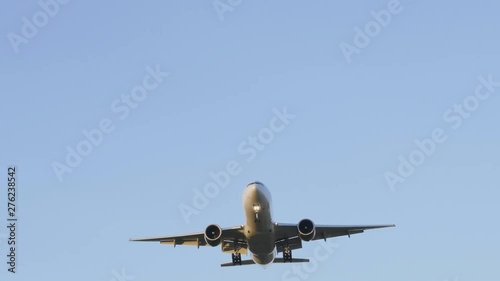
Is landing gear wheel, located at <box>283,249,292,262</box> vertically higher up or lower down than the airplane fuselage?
higher up

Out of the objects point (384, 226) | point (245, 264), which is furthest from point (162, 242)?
point (384, 226)

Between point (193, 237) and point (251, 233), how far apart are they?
25.5 feet

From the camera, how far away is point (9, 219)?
49844 mm

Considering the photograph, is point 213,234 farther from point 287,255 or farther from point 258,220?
point 287,255

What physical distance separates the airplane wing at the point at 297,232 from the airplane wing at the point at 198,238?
2506 mm

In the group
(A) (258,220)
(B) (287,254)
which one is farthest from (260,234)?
(B) (287,254)

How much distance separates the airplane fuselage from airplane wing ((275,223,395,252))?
1.81 m

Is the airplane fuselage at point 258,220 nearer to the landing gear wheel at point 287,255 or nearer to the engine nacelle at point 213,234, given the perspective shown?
the engine nacelle at point 213,234

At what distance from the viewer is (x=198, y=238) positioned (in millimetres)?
55219

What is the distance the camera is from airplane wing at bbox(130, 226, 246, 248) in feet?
170

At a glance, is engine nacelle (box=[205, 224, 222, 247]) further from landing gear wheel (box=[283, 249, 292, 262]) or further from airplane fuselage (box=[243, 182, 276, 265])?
landing gear wheel (box=[283, 249, 292, 262])

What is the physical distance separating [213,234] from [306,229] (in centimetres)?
598

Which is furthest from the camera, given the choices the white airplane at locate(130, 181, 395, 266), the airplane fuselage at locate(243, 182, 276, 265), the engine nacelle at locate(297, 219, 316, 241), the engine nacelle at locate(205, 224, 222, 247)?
the engine nacelle at locate(297, 219, 316, 241)

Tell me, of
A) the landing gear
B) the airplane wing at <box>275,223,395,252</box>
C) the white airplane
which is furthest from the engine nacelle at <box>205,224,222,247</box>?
the landing gear
